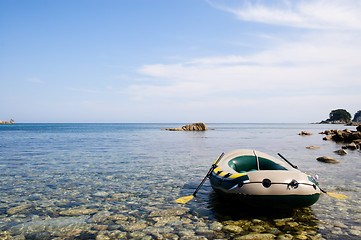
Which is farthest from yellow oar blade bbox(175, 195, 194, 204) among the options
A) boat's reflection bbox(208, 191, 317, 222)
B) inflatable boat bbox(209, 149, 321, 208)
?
inflatable boat bbox(209, 149, 321, 208)

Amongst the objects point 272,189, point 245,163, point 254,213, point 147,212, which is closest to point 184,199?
point 147,212

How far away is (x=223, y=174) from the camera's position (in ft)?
25.8

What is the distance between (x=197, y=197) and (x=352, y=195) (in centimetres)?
575

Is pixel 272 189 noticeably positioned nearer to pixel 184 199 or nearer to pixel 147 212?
pixel 184 199

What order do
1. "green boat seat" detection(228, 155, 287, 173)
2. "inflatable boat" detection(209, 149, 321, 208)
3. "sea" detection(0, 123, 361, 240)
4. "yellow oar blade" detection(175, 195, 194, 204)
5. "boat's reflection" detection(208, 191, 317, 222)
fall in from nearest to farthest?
"sea" detection(0, 123, 361, 240) < "inflatable boat" detection(209, 149, 321, 208) < "boat's reflection" detection(208, 191, 317, 222) < "yellow oar blade" detection(175, 195, 194, 204) < "green boat seat" detection(228, 155, 287, 173)

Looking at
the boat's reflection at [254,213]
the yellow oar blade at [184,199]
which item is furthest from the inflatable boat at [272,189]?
the yellow oar blade at [184,199]

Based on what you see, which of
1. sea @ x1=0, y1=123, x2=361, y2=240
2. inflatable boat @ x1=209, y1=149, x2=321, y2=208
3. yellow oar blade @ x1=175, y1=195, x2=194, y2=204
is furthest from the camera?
yellow oar blade @ x1=175, y1=195, x2=194, y2=204

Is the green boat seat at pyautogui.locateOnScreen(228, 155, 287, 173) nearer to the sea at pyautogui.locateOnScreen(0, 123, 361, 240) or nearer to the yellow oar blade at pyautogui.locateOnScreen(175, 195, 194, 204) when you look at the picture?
the sea at pyautogui.locateOnScreen(0, 123, 361, 240)

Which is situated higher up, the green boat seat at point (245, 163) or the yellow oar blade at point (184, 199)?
the green boat seat at point (245, 163)

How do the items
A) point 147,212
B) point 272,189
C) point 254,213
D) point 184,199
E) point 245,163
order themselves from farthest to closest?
point 245,163 < point 184,199 < point 147,212 < point 254,213 < point 272,189

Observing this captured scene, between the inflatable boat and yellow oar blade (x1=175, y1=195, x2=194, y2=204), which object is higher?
Answer: the inflatable boat

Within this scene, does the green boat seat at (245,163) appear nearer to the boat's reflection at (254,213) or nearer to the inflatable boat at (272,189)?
the boat's reflection at (254,213)

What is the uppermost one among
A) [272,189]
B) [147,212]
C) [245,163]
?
[245,163]

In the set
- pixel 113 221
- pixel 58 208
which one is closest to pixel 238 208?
pixel 113 221
